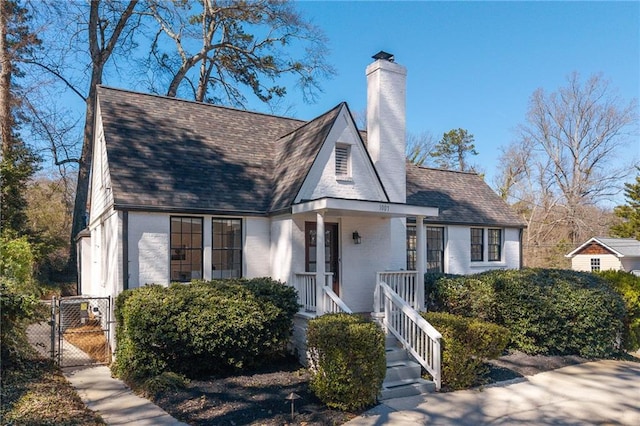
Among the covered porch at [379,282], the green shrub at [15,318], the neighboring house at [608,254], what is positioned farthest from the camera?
the neighboring house at [608,254]

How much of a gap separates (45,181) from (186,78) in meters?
12.8

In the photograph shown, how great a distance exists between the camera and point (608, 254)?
28.8m

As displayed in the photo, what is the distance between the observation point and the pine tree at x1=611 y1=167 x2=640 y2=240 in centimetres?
2738

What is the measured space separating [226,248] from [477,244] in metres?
9.25

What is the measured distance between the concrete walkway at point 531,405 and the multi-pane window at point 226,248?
5.08 meters

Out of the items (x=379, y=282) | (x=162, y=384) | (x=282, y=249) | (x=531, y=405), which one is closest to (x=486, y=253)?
(x=379, y=282)

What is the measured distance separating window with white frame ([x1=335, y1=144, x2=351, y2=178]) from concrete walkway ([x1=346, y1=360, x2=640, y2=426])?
18.5ft

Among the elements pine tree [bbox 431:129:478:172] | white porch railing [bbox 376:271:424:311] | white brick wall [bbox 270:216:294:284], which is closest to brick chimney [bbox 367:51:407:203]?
white porch railing [bbox 376:271:424:311]

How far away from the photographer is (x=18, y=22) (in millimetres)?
21188

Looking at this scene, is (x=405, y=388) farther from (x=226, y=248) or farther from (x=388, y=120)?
(x=388, y=120)

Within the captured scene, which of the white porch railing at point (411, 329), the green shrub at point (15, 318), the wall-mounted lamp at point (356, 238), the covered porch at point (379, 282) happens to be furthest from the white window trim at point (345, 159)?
the green shrub at point (15, 318)

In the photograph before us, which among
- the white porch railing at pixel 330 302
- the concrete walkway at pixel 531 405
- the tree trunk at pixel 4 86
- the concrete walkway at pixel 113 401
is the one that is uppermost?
the tree trunk at pixel 4 86

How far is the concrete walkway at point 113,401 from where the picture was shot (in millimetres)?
6031

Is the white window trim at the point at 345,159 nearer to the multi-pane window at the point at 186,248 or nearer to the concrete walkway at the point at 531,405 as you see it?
the multi-pane window at the point at 186,248
